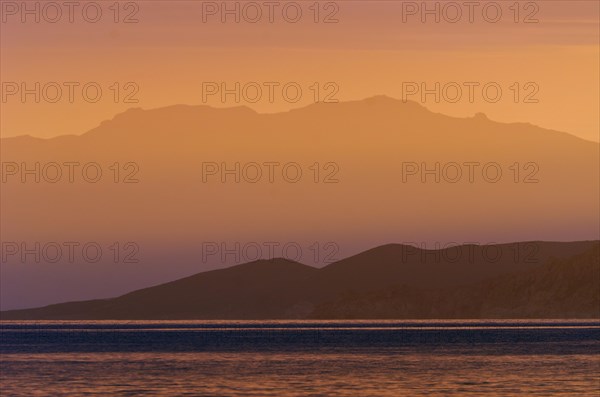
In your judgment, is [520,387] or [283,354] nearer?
[520,387]

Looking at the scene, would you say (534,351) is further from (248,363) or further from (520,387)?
(520,387)

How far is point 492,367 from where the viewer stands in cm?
12525

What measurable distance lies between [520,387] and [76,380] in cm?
3471

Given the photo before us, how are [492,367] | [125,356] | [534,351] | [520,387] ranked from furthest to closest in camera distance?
[534,351]
[125,356]
[492,367]
[520,387]

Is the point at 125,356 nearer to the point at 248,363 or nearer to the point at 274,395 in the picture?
the point at 248,363

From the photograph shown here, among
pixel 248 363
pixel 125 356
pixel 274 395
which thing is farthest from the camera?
pixel 125 356

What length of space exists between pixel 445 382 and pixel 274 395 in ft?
61.1

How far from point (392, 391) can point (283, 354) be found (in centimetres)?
7029

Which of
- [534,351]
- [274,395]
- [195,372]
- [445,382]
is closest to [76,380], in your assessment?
[195,372]

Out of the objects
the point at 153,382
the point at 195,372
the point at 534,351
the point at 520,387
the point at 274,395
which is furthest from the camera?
the point at 534,351

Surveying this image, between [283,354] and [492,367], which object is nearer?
[492,367]

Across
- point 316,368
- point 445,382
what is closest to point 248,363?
point 316,368

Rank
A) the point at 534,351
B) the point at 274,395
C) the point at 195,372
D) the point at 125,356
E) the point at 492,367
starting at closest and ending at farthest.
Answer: the point at 274,395 < the point at 195,372 < the point at 492,367 < the point at 125,356 < the point at 534,351

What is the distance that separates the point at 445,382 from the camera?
10444cm
